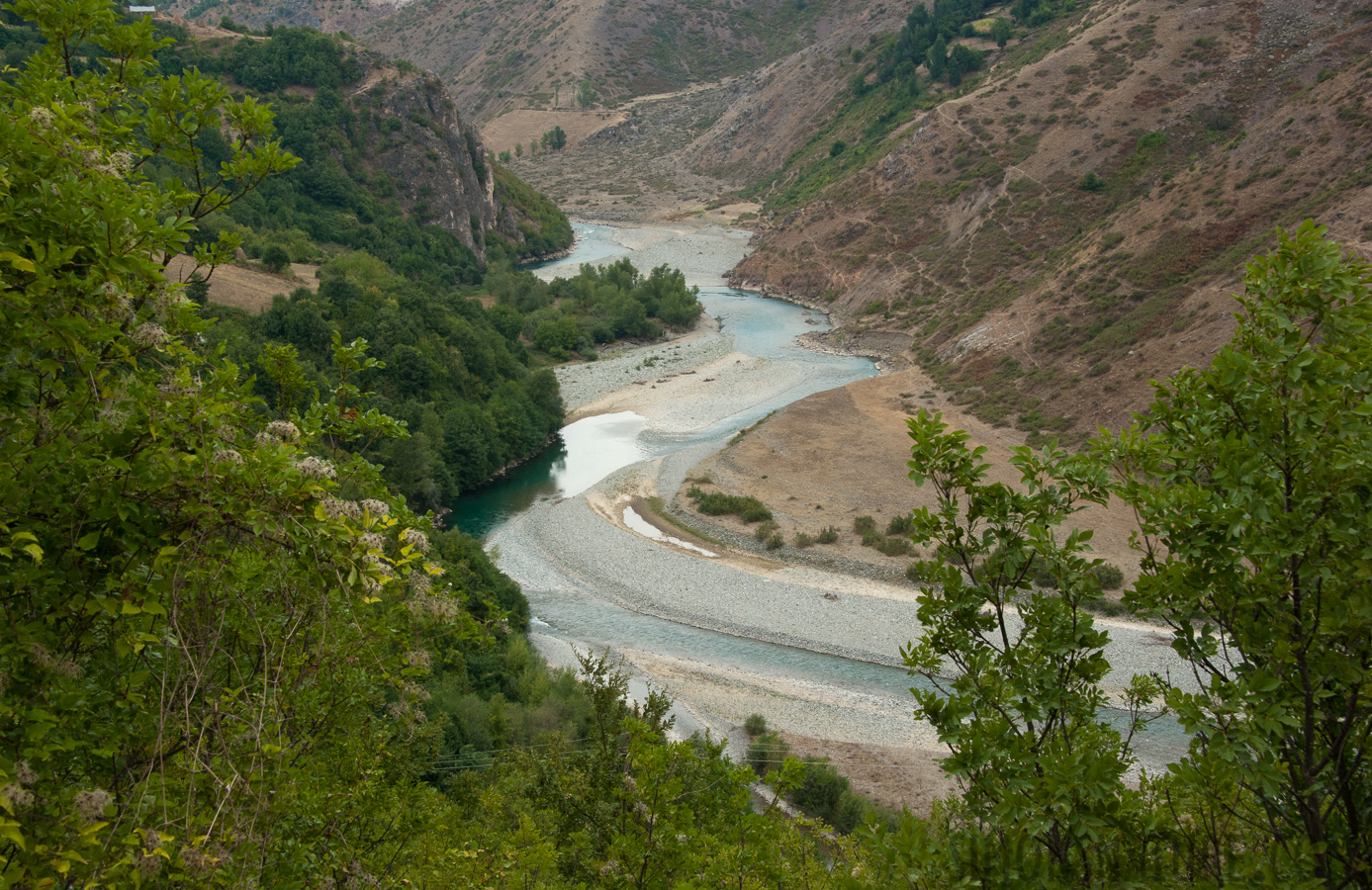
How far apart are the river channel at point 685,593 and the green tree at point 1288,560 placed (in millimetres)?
20442

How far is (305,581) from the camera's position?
5.00m

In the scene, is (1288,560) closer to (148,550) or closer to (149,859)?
(149,859)

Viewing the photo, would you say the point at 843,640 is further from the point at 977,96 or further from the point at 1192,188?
the point at 977,96

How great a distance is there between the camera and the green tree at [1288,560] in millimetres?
4820

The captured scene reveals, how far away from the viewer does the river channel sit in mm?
29391

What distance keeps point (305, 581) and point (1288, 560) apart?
5.98 metres

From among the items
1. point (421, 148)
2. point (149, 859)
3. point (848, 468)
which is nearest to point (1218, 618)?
point (149, 859)

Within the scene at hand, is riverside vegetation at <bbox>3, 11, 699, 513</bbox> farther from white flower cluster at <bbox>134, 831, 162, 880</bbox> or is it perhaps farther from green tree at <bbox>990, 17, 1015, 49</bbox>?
green tree at <bbox>990, 17, 1015, 49</bbox>

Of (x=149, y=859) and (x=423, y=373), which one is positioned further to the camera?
(x=423, y=373)

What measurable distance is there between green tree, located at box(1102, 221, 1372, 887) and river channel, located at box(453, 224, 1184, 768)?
67.1 feet

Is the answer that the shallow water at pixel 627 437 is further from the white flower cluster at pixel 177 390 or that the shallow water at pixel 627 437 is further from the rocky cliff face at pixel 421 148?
the white flower cluster at pixel 177 390

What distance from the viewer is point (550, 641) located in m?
33.6

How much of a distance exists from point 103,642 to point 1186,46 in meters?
95.5

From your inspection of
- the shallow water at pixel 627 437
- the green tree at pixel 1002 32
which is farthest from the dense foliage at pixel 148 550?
the green tree at pixel 1002 32
